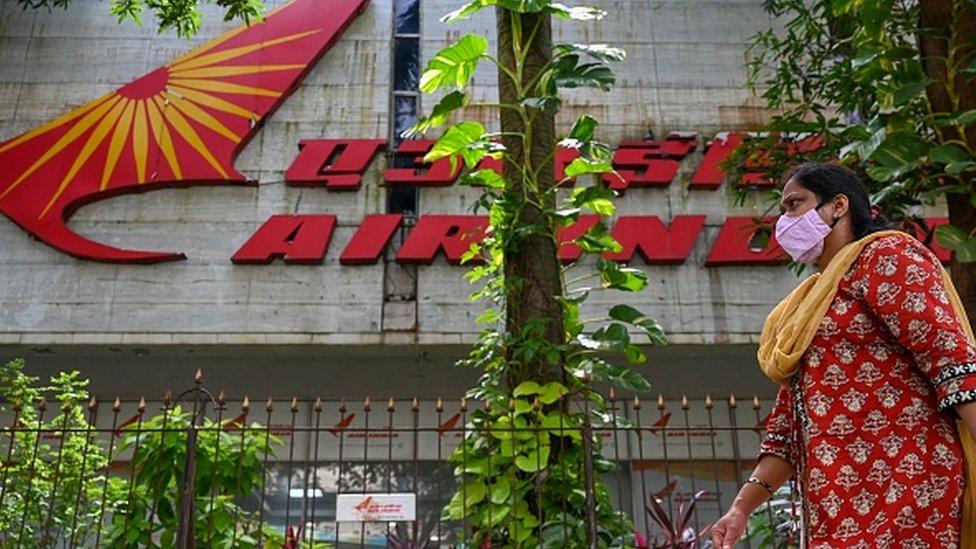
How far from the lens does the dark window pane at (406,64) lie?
10.1 meters

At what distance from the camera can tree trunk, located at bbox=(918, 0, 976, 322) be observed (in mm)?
3359

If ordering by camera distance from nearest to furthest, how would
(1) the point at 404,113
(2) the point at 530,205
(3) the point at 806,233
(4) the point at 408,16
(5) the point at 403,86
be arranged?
(3) the point at 806,233 < (2) the point at 530,205 < (1) the point at 404,113 < (5) the point at 403,86 < (4) the point at 408,16

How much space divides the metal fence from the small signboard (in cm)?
6

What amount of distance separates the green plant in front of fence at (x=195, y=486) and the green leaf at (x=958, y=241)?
3.14 metres

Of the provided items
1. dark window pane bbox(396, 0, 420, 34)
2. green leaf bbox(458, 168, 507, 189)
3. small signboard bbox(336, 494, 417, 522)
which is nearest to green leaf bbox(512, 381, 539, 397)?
small signboard bbox(336, 494, 417, 522)

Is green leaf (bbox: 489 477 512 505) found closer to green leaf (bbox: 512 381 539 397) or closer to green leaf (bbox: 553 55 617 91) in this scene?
green leaf (bbox: 512 381 539 397)

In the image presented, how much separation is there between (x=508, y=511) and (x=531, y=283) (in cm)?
108

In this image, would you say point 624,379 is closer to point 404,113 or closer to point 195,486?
point 195,486

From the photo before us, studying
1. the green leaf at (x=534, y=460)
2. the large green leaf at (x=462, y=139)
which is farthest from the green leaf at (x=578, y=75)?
the green leaf at (x=534, y=460)

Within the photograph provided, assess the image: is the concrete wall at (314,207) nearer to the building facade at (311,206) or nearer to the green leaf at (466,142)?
the building facade at (311,206)

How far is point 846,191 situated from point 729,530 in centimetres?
79

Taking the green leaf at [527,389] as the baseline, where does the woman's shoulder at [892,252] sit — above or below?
below

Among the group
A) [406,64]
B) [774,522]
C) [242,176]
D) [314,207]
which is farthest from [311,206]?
[774,522]

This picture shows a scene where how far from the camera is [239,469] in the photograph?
447 centimetres
